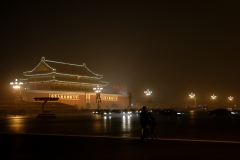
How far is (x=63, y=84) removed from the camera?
250 feet

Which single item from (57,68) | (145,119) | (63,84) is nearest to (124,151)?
(145,119)

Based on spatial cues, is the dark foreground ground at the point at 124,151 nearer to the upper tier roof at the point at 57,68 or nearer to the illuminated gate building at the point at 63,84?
the illuminated gate building at the point at 63,84

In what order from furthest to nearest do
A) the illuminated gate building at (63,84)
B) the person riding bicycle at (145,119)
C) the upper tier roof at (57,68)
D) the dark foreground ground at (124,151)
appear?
the upper tier roof at (57,68) → the illuminated gate building at (63,84) → the person riding bicycle at (145,119) → the dark foreground ground at (124,151)

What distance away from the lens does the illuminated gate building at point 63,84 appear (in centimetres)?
7244

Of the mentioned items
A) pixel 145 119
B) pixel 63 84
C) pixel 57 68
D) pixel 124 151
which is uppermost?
pixel 57 68

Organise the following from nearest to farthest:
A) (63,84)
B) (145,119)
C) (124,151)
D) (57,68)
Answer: (124,151) < (145,119) < (63,84) < (57,68)

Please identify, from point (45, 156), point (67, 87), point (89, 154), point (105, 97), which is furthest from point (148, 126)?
point (105, 97)

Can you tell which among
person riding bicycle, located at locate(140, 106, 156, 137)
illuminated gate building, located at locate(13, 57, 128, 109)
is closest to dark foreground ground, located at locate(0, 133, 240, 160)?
person riding bicycle, located at locate(140, 106, 156, 137)

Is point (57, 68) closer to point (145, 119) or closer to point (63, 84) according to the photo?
point (63, 84)

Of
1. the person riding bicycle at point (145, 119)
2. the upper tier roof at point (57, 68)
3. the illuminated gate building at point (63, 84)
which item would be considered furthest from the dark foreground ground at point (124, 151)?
the upper tier roof at point (57, 68)

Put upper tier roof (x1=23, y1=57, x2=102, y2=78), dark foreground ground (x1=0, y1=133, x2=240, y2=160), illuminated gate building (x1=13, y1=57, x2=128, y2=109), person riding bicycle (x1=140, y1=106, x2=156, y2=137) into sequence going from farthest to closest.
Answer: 1. upper tier roof (x1=23, y1=57, x2=102, y2=78)
2. illuminated gate building (x1=13, y1=57, x2=128, y2=109)
3. person riding bicycle (x1=140, y1=106, x2=156, y2=137)
4. dark foreground ground (x1=0, y1=133, x2=240, y2=160)

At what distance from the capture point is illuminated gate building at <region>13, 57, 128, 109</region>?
7244 cm

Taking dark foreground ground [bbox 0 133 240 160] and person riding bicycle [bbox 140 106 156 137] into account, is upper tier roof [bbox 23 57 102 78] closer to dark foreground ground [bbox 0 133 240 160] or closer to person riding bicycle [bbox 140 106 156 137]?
person riding bicycle [bbox 140 106 156 137]

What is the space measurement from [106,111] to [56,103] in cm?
1101
